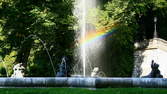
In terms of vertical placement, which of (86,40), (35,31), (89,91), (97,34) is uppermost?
(35,31)

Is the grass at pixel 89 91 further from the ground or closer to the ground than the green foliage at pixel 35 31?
closer to the ground

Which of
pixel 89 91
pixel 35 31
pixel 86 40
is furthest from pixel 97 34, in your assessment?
pixel 89 91

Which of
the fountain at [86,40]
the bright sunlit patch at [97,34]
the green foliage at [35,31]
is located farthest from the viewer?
the bright sunlit patch at [97,34]

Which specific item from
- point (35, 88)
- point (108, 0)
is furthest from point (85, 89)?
point (108, 0)

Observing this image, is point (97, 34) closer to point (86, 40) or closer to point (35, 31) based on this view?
point (86, 40)

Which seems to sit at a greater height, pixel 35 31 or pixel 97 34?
pixel 35 31

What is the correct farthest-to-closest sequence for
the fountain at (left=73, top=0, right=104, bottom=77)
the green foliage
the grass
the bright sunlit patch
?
the bright sunlit patch, the fountain at (left=73, top=0, right=104, bottom=77), the green foliage, the grass

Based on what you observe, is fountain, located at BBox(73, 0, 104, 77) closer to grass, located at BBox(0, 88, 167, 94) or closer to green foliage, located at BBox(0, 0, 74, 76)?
green foliage, located at BBox(0, 0, 74, 76)

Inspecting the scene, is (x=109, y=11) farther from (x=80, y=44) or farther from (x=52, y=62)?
(x=52, y=62)

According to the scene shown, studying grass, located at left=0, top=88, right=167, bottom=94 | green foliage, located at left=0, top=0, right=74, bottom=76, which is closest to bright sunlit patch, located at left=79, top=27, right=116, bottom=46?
green foliage, located at left=0, top=0, right=74, bottom=76

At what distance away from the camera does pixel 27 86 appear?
A: 14.6 meters

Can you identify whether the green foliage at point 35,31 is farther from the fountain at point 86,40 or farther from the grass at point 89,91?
the grass at point 89,91

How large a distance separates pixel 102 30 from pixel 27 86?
18090mm

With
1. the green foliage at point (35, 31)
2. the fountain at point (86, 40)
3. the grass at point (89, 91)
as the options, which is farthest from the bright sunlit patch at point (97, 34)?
the grass at point (89, 91)
